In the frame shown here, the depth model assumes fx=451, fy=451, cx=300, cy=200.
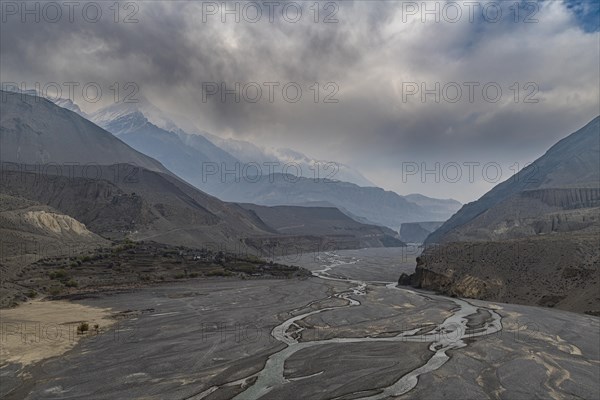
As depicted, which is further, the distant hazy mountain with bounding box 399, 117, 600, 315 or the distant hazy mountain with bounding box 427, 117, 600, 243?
the distant hazy mountain with bounding box 427, 117, 600, 243

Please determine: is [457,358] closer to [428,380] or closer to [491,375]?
[491,375]

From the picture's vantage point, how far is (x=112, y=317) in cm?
4366

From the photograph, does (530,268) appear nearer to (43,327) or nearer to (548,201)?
(43,327)

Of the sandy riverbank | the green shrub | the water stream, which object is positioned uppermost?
the green shrub

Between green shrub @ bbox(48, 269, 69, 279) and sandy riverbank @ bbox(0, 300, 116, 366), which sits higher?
green shrub @ bbox(48, 269, 69, 279)

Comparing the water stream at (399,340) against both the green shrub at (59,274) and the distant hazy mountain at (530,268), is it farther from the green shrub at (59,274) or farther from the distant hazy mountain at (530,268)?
the green shrub at (59,274)

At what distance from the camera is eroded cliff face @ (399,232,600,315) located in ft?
188

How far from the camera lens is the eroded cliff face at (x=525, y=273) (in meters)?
57.4

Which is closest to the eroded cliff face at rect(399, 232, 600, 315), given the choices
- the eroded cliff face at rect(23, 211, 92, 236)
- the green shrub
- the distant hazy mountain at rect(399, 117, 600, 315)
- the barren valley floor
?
the distant hazy mountain at rect(399, 117, 600, 315)

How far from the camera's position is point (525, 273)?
66125 millimetres

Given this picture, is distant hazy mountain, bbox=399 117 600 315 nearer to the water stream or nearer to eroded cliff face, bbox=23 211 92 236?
the water stream

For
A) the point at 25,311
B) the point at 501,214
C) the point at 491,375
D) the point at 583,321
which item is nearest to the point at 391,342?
the point at 491,375

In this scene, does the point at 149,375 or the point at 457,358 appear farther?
the point at 457,358

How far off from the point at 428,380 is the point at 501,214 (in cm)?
14279
